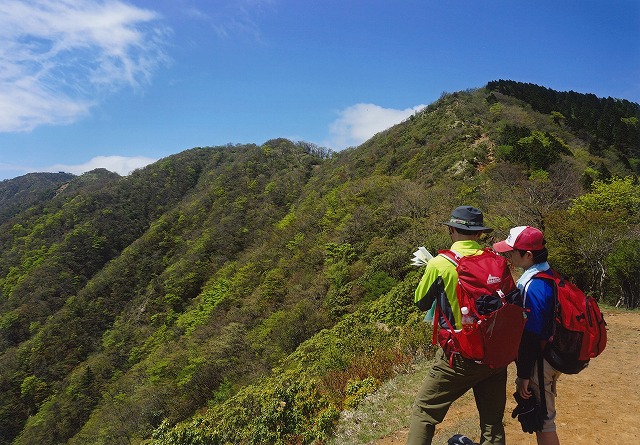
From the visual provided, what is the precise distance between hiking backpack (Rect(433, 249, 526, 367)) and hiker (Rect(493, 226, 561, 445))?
0.42 ft

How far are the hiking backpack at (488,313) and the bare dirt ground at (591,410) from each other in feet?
6.20

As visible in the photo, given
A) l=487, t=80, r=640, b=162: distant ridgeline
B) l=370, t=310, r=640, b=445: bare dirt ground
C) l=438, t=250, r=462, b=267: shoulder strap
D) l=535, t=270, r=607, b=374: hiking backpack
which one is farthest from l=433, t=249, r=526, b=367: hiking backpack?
l=487, t=80, r=640, b=162: distant ridgeline

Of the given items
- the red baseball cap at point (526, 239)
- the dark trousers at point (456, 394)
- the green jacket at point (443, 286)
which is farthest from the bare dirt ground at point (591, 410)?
the red baseball cap at point (526, 239)

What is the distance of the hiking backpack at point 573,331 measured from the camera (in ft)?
7.16

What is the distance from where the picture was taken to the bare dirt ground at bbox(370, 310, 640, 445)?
139 inches

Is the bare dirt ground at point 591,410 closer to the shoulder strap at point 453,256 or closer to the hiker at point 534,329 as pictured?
the hiker at point 534,329

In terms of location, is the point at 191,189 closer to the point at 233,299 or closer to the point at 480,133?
the point at 233,299

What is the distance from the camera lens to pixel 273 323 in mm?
19656

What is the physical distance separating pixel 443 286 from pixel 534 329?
1.90 feet

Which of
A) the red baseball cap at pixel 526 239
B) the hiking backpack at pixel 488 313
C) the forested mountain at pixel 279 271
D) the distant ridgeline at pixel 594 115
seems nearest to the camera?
the hiking backpack at pixel 488 313

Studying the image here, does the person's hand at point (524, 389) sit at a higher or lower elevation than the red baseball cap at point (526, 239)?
lower

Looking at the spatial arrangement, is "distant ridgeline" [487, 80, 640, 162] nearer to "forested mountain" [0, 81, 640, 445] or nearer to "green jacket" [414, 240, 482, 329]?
"forested mountain" [0, 81, 640, 445]

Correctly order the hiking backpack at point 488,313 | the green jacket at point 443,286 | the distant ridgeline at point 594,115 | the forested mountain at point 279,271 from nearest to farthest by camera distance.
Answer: the hiking backpack at point 488,313 < the green jacket at point 443,286 < the forested mountain at point 279,271 < the distant ridgeline at point 594,115

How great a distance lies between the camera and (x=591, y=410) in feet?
13.2
